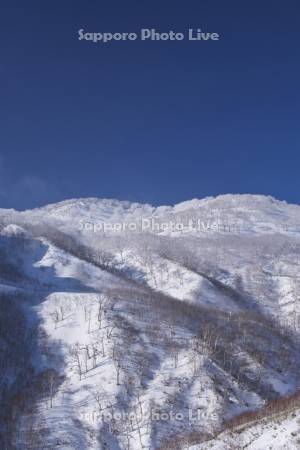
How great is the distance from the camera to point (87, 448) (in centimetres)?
14338

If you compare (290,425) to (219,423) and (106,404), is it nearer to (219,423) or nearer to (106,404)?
(219,423)

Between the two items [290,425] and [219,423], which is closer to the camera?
[290,425]

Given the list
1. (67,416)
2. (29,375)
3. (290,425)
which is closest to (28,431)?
(67,416)

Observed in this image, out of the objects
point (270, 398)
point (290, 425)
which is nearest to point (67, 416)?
point (270, 398)

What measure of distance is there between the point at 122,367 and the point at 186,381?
887 inches

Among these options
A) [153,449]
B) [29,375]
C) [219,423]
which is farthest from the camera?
[29,375]

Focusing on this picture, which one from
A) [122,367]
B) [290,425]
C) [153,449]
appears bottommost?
[153,449]

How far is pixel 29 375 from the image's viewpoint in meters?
188

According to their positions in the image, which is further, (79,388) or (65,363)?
(65,363)

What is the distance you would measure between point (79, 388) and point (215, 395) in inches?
1753

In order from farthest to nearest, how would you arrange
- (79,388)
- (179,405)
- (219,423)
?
1. (79,388)
2. (179,405)
3. (219,423)

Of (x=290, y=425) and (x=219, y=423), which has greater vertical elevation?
(x=290, y=425)

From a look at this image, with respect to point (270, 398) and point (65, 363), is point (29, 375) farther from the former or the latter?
point (270, 398)

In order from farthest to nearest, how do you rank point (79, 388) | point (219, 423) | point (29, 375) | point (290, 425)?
point (29, 375) < point (79, 388) < point (219, 423) < point (290, 425)
